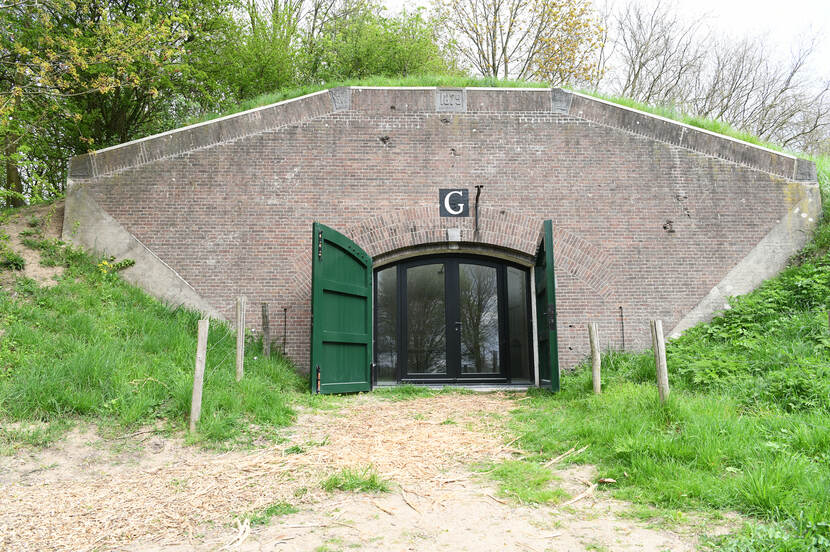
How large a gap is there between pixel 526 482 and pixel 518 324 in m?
6.23

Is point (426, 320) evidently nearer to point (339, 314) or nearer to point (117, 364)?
point (339, 314)

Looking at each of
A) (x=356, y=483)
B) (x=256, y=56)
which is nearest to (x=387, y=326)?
(x=356, y=483)

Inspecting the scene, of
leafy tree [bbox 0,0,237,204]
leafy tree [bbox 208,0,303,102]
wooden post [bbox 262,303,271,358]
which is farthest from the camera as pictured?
leafy tree [bbox 208,0,303,102]

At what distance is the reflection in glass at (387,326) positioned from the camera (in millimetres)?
10078

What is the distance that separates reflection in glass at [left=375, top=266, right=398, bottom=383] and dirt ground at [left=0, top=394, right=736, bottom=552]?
4.19 metres

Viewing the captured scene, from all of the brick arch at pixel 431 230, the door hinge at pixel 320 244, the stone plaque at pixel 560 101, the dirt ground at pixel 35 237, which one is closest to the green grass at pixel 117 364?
the dirt ground at pixel 35 237

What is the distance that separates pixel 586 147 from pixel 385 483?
764 cm

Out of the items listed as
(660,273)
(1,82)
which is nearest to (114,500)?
(1,82)

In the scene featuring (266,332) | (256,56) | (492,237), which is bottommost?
(266,332)

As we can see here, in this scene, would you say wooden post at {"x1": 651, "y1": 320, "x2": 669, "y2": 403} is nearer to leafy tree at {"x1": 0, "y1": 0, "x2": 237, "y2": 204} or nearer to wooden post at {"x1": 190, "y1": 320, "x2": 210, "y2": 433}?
wooden post at {"x1": 190, "y1": 320, "x2": 210, "y2": 433}

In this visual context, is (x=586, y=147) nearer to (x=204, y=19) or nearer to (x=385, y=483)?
(x=385, y=483)

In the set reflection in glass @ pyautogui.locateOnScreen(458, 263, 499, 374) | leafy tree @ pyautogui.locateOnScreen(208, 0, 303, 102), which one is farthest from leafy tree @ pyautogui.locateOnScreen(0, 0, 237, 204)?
reflection in glass @ pyautogui.locateOnScreen(458, 263, 499, 374)

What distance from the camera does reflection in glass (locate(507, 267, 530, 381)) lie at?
10.2m

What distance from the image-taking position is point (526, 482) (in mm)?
4203
